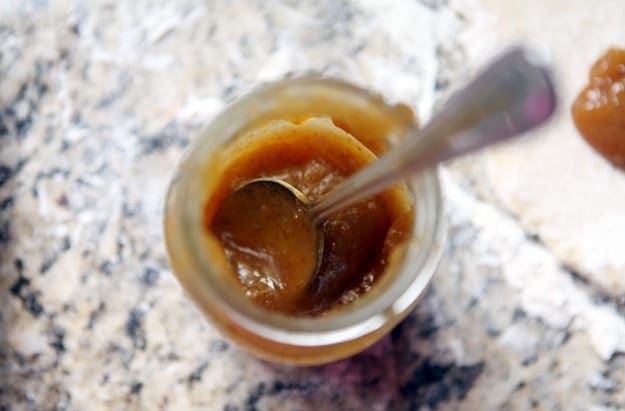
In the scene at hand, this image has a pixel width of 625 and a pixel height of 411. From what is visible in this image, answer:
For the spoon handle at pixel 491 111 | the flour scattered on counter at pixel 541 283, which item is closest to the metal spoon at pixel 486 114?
the spoon handle at pixel 491 111

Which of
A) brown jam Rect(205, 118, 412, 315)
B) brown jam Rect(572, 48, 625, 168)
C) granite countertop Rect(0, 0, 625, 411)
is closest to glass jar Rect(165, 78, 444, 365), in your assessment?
brown jam Rect(205, 118, 412, 315)

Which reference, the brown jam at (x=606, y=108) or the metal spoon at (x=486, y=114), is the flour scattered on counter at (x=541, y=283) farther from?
the metal spoon at (x=486, y=114)

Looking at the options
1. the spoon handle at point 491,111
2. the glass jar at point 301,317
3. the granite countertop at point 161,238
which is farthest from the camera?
the granite countertop at point 161,238

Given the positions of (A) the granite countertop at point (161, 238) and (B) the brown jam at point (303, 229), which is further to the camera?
(A) the granite countertop at point (161, 238)

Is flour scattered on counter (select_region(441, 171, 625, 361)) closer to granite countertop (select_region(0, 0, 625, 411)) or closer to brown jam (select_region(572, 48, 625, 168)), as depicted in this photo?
granite countertop (select_region(0, 0, 625, 411))

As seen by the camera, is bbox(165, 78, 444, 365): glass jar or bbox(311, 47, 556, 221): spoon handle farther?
bbox(165, 78, 444, 365): glass jar

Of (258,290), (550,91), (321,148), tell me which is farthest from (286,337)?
(550,91)
